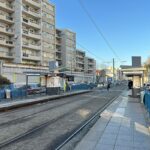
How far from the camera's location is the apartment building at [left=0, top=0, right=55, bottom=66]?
222 feet

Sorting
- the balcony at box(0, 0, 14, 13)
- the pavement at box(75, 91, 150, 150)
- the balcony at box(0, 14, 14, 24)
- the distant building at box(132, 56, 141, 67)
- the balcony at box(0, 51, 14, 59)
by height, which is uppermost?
the balcony at box(0, 0, 14, 13)

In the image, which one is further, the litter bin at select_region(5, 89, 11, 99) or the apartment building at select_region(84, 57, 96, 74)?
the apartment building at select_region(84, 57, 96, 74)

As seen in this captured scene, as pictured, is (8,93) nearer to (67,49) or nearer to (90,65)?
(67,49)

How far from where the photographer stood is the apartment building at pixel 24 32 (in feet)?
222

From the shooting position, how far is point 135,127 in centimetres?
→ 1200

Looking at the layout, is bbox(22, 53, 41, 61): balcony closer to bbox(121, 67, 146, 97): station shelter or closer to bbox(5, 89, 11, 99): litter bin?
bbox(5, 89, 11, 99): litter bin

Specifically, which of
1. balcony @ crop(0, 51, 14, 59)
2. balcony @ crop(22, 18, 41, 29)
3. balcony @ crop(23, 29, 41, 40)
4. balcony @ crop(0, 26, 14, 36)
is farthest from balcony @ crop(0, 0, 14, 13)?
balcony @ crop(0, 51, 14, 59)

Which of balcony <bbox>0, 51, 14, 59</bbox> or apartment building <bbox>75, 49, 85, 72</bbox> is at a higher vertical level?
apartment building <bbox>75, 49, 85, 72</bbox>

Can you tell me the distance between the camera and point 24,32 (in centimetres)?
7156

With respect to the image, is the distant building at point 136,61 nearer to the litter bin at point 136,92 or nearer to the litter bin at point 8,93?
the litter bin at point 136,92

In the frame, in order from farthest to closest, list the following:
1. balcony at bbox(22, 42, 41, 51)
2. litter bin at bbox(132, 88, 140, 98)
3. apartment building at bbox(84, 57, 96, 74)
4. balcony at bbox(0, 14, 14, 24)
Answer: apartment building at bbox(84, 57, 96, 74) < balcony at bbox(22, 42, 41, 51) < balcony at bbox(0, 14, 14, 24) < litter bin at bbox(132, 88, 140, 98)

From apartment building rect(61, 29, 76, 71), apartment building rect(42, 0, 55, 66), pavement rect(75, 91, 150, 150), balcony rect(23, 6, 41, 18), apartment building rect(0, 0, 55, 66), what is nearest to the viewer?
pavement rect(75, 91, 150, 150)

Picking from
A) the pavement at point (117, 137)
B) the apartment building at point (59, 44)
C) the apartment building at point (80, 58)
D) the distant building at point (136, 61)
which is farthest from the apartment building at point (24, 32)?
the pavement at point (117, 137)

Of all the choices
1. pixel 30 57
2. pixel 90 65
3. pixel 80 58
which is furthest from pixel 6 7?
pixel 90 65
